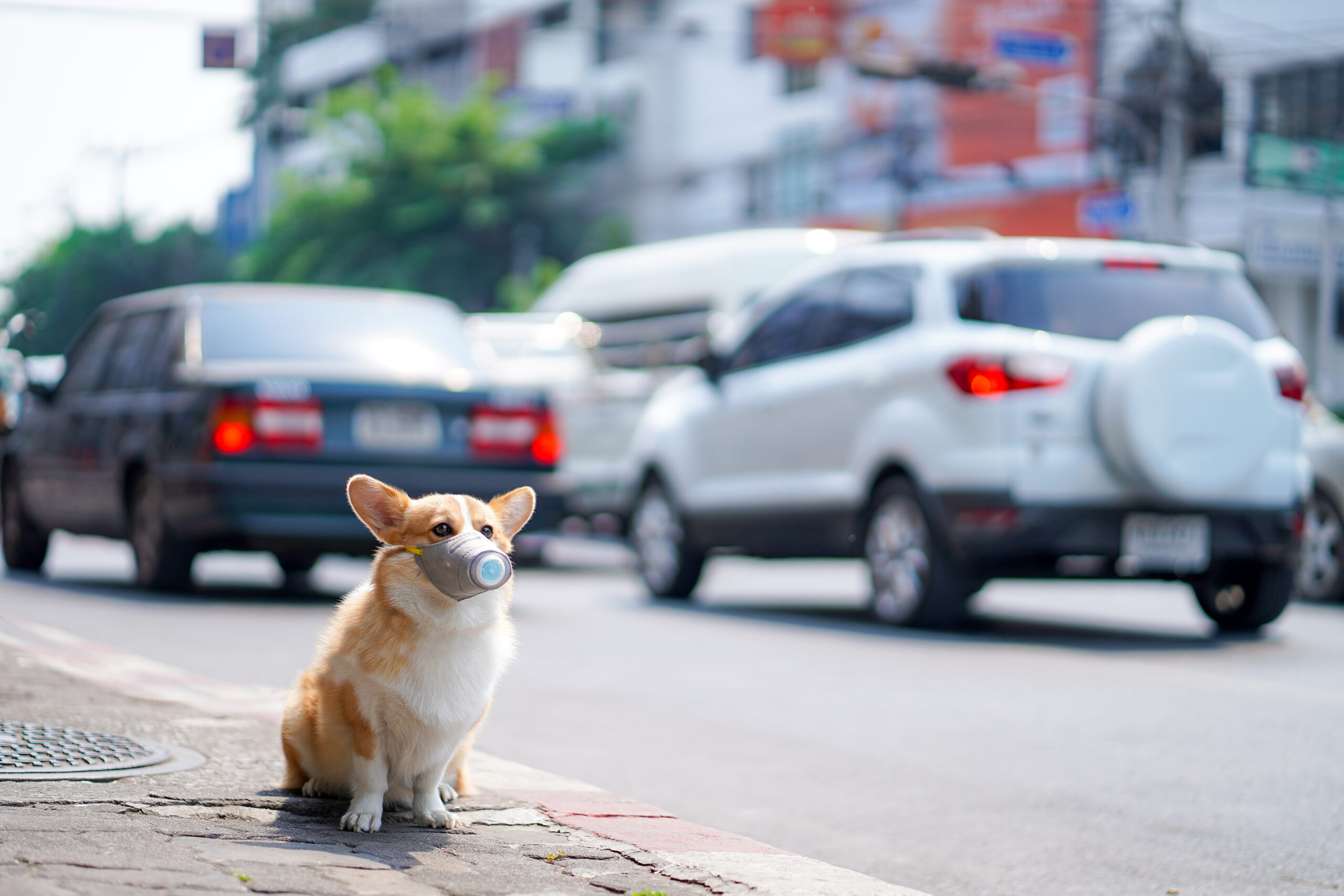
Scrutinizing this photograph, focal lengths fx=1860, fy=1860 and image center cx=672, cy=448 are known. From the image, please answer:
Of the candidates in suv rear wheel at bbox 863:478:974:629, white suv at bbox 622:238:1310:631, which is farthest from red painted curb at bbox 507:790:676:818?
suv rear wheel at bbox 863:478:974:629

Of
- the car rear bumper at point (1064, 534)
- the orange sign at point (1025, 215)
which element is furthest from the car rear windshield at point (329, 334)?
the orange sign at point (1025, 215)

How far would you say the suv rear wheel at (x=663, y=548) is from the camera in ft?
37.1

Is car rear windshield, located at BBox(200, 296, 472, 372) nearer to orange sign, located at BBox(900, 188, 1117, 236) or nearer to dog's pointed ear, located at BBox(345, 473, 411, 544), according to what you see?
dog's pointed ear, located at BBox(345, 473, 411, 544)

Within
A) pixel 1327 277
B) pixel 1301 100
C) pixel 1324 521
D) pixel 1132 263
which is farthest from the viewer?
pixel 1301 100

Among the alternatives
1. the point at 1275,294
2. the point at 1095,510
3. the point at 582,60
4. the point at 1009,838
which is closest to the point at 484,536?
the point at 1009,838

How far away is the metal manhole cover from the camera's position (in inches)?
171

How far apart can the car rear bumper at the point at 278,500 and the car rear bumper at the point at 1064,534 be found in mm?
2504

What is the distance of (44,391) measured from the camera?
11234 millimetres

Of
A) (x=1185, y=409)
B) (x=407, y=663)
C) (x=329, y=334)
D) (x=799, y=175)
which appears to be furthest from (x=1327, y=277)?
(x=407, y=663)

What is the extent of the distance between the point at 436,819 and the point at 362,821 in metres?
0.19

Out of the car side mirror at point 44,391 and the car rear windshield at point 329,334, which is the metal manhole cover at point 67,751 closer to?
the car rear windshield at point 329,334

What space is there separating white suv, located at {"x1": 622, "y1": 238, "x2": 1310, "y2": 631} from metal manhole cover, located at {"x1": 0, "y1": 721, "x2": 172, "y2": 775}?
190 inches

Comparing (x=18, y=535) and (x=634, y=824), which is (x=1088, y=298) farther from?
(x=18, y=535)

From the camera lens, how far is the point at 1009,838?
15.4 feet
